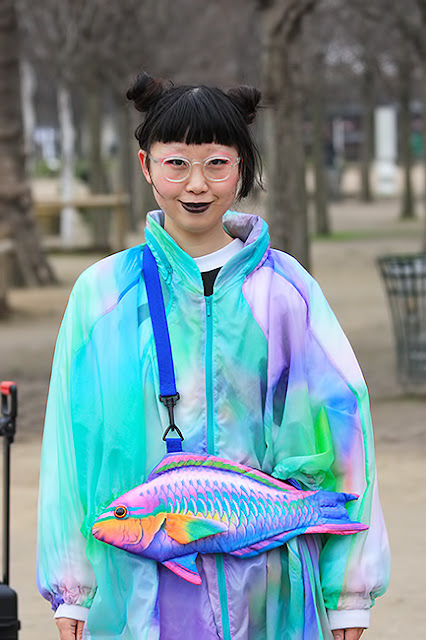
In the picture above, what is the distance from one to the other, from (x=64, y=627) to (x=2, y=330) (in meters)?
10.0

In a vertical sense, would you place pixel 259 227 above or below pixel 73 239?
above

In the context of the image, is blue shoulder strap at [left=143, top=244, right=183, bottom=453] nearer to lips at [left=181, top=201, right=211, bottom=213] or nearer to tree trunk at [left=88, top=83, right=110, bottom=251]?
lips at [left=181, top=201, right=211, bottom=213]

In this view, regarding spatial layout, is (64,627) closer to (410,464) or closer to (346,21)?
(410,464)

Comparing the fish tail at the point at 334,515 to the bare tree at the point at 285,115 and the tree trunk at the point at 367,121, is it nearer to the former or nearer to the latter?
the bare tree at the point at 285,115

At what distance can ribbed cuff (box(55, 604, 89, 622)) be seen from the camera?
1999 mm

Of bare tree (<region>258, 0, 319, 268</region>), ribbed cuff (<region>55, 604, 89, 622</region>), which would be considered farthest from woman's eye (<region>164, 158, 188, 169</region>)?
bare tree (<region>258, 0, 319, 268</region>)

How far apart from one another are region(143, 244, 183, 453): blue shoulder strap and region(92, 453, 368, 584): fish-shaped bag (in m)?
0.05

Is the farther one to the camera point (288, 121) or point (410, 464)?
point (288, 121)

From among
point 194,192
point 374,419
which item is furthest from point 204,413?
point 374,419

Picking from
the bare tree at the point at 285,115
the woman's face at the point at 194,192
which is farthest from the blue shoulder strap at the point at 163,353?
the bare tree at the point at 285,115

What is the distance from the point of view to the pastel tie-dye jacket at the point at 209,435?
6.47 feet

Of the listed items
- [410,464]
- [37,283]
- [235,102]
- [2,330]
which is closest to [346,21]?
[37,283]

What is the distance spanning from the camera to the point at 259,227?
2.14 m

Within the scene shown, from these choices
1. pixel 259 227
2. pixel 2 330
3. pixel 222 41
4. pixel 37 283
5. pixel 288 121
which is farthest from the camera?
pixel 222 41
